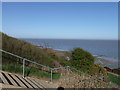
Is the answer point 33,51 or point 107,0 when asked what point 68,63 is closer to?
point 33,51

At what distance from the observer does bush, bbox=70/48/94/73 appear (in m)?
7.75

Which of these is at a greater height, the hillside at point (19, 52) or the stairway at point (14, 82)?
the hillside at point (19, 52)

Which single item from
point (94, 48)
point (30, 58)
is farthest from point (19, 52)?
point (94, 48)

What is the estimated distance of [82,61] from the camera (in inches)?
307

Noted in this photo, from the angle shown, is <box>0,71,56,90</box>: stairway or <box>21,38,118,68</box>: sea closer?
<box>0,71,56,90</box>: stairway

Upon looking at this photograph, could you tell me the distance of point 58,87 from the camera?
4.38 metres

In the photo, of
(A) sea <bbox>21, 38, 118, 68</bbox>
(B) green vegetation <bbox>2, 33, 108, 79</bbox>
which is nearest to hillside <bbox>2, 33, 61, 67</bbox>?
(B) green vegetation <bbox>2, 33, 108, 79</bbox>

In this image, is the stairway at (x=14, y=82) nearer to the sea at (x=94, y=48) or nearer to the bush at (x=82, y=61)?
the bush at (x=82, y=61)

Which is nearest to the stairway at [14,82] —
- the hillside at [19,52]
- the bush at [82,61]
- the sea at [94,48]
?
the hillside at [19,52]

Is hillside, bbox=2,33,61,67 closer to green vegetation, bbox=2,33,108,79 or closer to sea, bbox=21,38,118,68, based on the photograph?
green vegetation, bbox=2,33,108,79

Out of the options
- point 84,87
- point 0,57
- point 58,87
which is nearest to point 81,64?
point 84,87

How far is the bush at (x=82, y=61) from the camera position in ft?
25.4

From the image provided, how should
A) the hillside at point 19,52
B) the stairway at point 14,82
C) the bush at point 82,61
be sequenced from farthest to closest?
1. the bush at point 82,61
2. the hillside at point 19,52
3. the stairway at point 14,82

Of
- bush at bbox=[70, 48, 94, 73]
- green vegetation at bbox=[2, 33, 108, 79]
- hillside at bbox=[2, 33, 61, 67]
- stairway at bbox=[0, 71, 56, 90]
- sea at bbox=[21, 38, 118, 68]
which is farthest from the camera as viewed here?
sea at bbox=[21, 38, 118, 68]
